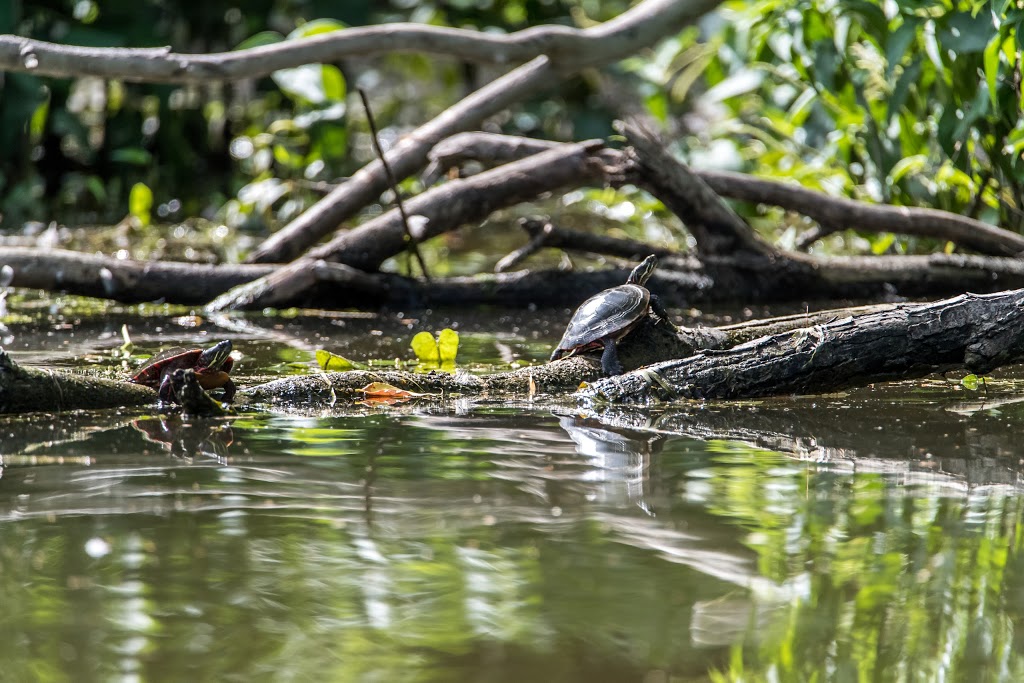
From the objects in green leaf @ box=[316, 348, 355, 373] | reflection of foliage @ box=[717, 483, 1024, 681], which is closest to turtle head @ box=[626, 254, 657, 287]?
green leaf @ box=[316, 348, 355, 373]

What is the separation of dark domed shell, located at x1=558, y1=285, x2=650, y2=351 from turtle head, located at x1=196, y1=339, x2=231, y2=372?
1.06 metres

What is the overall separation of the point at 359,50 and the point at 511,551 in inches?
135

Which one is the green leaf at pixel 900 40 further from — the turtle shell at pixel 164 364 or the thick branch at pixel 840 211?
the turtle shell at pixel 164 364

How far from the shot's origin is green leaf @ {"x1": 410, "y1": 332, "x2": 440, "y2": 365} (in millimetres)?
3914

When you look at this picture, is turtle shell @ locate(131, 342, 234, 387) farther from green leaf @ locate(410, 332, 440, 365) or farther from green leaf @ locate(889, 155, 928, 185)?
green leaf @ locate(889, 155, 928, 185)

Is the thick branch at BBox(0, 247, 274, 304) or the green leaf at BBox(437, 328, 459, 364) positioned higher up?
the thick branch at BBox(0, 247, 274, 304)

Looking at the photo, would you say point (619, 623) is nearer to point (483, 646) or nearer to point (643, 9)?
point (483, 646)

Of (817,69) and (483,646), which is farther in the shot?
Answer: (817,69)

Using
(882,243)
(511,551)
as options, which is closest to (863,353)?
(511,551)

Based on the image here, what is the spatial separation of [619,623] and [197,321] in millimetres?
3682

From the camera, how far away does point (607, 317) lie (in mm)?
3543

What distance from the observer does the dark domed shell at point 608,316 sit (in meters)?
3.52

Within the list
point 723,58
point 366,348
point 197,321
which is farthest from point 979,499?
point 723,58

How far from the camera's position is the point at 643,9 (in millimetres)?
6195
